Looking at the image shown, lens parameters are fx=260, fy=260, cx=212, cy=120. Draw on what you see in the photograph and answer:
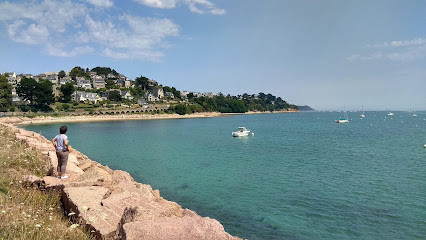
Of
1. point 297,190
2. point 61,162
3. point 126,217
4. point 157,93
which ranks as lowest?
point 297,190

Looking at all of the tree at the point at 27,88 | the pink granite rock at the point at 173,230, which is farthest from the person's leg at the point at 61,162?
the tree at the point at 27,88

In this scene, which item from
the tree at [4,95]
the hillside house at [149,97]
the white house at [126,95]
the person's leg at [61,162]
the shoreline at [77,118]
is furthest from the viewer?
the hillside house at [149,97]

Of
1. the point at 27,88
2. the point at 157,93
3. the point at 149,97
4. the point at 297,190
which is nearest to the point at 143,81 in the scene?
the point at 157,93

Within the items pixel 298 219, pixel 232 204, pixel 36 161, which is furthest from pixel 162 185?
pixel 298 219

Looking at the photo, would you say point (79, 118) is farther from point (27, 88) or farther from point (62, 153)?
point (62, 153)

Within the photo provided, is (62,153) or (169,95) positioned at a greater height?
(169,95)

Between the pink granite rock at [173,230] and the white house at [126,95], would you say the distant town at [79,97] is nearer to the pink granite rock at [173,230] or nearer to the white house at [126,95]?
the white house at [126,95]

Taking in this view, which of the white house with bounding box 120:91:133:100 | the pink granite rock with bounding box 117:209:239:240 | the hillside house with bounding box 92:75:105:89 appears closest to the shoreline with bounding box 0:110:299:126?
the white house with bounding box 120:91:133:100

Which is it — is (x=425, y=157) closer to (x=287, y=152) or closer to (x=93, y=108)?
(x=287, y=152)

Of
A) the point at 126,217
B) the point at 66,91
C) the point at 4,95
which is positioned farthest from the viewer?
the point at 66,91

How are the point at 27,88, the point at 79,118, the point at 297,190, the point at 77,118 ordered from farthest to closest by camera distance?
the point at 79,118 < the point at 77,118 < the point at 27,88 < the point at 297,190

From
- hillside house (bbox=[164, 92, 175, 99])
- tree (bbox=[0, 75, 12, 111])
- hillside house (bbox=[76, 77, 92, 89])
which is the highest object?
hillside house (bbox=[76, 77, 92, 89])

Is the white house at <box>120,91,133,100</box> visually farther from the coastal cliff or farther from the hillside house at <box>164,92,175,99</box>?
the coastal cliff

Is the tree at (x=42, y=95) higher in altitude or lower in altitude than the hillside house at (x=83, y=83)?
lower
